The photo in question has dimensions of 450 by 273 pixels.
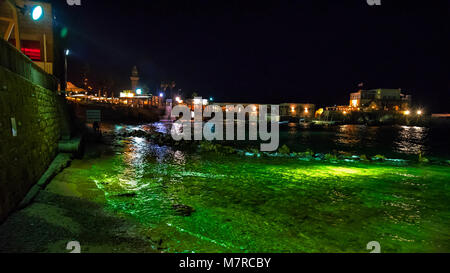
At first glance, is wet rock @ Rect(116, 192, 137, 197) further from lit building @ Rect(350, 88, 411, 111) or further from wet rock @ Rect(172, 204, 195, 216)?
lit building @ Rect(350, 88, 411, 111)

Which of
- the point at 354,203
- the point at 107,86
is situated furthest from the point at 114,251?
the point at 107,86

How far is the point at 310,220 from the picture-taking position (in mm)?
8133

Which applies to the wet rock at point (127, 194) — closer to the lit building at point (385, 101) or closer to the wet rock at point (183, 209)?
the wet rock at point (183, 209)

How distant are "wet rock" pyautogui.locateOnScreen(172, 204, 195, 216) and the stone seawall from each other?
4.27 metres

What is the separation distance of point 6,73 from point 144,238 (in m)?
5.58

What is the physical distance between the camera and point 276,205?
948cm

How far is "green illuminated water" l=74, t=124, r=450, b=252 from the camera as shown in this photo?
6.65m

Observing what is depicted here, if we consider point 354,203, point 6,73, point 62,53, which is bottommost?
point 354,203

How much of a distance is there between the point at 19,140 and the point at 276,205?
8.25 m

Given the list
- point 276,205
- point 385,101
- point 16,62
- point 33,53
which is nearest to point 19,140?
point 16,62

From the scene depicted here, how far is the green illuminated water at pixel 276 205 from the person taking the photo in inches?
262

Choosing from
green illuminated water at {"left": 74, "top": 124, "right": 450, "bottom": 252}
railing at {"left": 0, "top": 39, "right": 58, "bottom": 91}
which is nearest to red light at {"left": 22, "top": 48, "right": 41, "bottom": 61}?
green illuminated water at {"left": 74, "top": 124, "right": 450, "bottom": 252}

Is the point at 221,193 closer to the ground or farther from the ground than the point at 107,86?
closer to the ground

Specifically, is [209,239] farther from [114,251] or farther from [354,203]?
[354,203]
